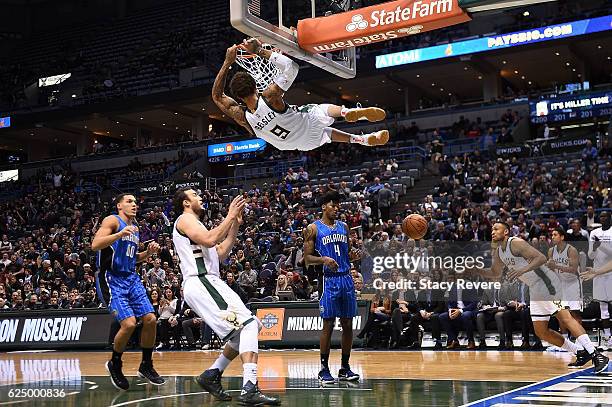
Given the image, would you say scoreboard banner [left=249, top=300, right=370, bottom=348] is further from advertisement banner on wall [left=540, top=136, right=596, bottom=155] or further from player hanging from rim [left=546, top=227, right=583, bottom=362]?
advertisement banner on wall [left=540, top=136, right=596, bottom=155]

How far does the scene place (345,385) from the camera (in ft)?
25.2

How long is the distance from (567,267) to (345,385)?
4.57 meters

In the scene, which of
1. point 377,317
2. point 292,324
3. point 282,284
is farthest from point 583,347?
point 282,284

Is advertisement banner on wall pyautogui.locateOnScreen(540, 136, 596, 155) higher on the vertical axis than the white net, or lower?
higher

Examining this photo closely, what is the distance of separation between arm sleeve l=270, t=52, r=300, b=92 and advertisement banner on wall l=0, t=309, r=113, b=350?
10776 millimetres

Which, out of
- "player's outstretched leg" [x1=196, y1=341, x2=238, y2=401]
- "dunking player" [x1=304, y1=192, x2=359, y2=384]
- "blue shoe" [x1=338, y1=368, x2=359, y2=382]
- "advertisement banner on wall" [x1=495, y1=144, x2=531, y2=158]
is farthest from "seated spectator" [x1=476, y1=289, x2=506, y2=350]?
"advertisement banner on wall" [x1=495, y1=144, x2=531, y2=158]

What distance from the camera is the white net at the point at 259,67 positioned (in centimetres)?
697

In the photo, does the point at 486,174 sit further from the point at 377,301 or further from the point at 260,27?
the point at 260,27

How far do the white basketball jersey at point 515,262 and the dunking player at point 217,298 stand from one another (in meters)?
4.13

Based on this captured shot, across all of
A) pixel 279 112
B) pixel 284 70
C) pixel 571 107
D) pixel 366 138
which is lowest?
pixel 366 138

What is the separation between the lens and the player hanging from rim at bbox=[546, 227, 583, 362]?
10070mm

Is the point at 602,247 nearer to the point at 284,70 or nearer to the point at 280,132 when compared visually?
the point at 280,132

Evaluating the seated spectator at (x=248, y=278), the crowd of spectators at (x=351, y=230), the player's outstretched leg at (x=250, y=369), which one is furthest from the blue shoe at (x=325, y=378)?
the seated spectator at (x=248, y=278)

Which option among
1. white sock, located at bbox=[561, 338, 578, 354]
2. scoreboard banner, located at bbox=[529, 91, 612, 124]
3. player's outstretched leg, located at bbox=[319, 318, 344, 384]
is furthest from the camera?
scoreboard banner, located at bbox=[529, 91, 612, 124]
